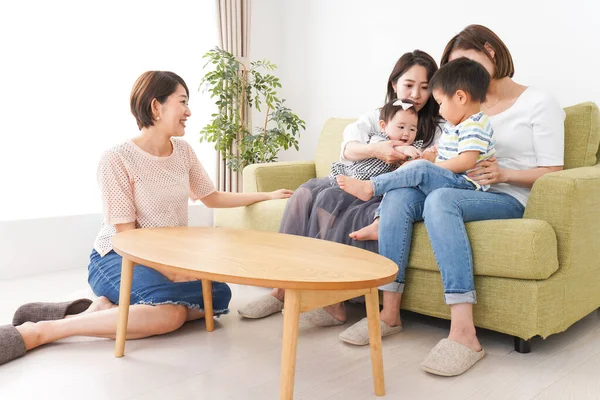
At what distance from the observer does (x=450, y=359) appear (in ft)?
5.99

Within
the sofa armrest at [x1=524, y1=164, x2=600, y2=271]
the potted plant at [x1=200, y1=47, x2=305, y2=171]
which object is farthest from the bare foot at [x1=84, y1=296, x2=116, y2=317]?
the potted plant at [x1=200, y1=47, x2=305, y2=171]

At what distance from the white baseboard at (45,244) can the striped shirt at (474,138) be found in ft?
7.32

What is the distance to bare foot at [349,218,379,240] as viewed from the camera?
2221 millimetres

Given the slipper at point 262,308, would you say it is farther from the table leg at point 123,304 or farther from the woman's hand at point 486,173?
the woman's hand at point 486,173

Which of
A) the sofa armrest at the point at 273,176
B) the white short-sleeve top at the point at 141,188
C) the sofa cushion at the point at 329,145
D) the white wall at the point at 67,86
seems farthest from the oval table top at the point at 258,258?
the white wall at the point at 67,86

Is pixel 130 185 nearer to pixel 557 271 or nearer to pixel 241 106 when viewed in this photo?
pixel 557 271

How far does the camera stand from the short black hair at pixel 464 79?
2131mm

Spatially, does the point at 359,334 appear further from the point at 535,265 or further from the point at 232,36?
the point at 232,36

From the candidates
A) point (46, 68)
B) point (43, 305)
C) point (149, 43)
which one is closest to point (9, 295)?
point (43, 305)

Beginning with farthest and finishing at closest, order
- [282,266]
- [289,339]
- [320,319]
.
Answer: [320,319] → [282,266] → [289,339]

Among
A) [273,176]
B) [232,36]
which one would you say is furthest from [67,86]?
[273,176]

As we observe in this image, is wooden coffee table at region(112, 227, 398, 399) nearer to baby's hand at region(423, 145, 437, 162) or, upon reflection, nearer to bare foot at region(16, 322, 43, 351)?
bare foot at region(16, 322, 43, 351)

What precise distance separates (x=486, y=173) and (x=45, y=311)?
5.57 feet

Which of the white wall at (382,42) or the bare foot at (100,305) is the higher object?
the white wall at (382,42)
